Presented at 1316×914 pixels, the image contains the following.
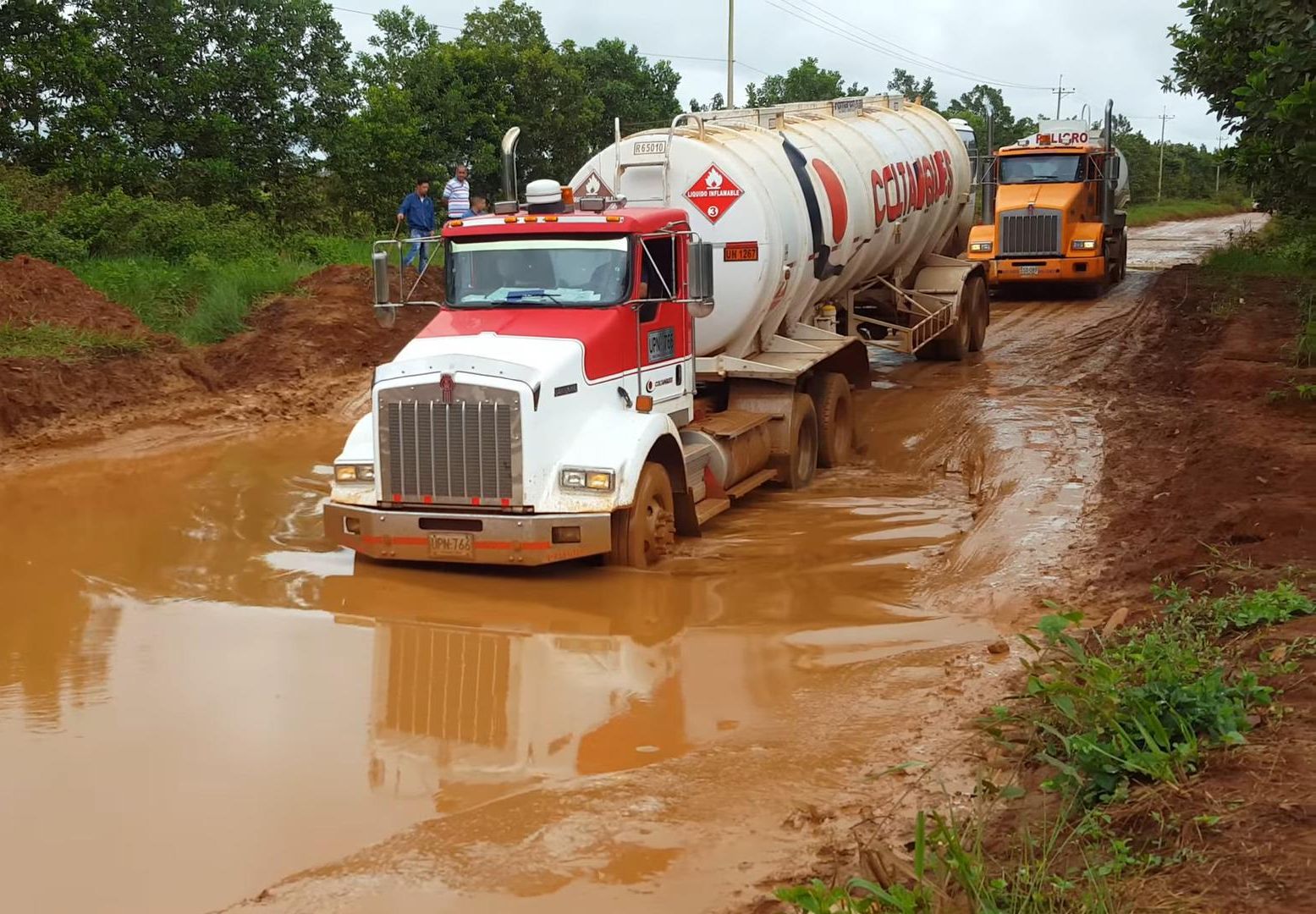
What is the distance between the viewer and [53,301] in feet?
54.0

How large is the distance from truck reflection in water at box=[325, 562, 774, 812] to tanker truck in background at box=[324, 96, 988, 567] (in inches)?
13.3

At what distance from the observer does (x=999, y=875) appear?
4605 mm

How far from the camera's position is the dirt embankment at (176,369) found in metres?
14.7

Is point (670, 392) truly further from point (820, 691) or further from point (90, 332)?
point (90, 332)

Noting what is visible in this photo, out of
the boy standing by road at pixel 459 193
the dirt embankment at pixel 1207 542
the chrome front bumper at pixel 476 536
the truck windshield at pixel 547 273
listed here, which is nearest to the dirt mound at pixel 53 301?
the boy standing by road at pixel 459 193

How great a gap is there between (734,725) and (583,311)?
13.4 feet

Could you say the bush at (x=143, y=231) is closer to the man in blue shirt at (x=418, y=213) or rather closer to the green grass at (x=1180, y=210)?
the man in blue shirt at (x=418, y=213)

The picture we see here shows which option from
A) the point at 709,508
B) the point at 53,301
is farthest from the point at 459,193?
the point at 709,508

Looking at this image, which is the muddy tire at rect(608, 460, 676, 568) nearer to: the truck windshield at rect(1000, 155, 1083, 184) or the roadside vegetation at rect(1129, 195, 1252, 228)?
the truck windshield at rect(1000, 155, 1083, 184)

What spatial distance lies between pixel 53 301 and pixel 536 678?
11180mm

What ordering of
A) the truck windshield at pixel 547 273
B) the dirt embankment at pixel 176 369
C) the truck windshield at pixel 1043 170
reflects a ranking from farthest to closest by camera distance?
1. the truck windshield at pixel 1043 170
2. the dirt embankment at pixel 176 369
3. the truck windshield at pixel 547 273

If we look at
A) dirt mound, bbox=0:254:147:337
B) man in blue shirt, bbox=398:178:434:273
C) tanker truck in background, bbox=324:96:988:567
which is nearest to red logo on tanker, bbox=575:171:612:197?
tanker truck in background, bbox=324:96:988:567

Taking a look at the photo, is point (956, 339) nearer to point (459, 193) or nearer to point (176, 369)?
point (459, 193)

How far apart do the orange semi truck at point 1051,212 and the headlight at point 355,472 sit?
623 inches
